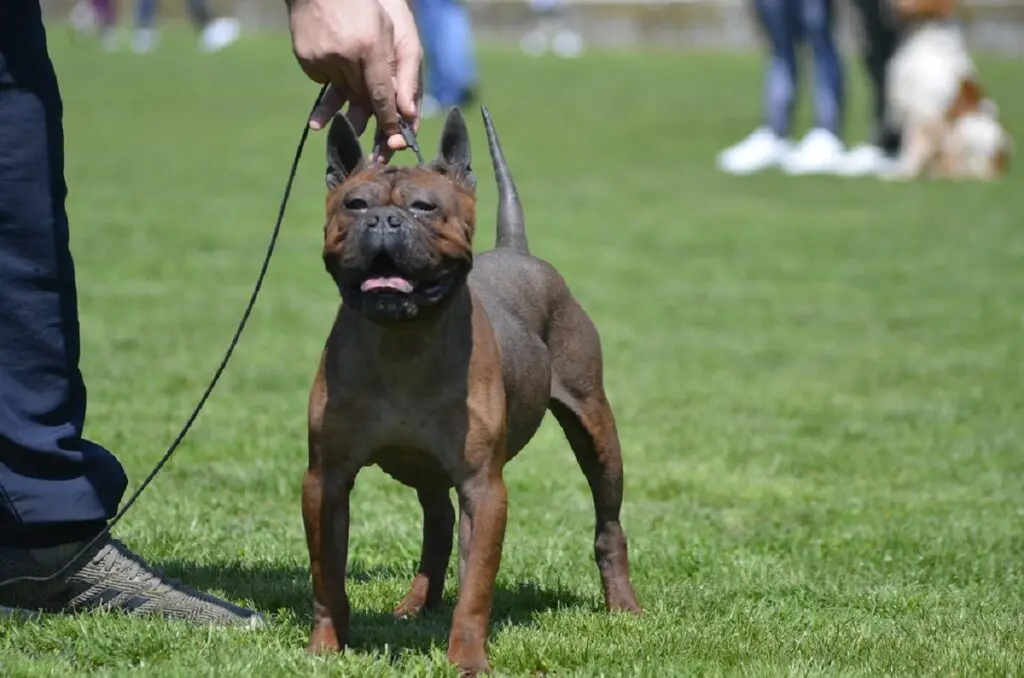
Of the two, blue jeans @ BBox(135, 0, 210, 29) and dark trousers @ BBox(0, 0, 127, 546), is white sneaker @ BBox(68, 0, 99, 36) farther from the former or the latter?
dark trousers @ BBox(0, 0, 127, 546)

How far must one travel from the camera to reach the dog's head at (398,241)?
12.8 ft

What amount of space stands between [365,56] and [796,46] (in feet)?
49.2

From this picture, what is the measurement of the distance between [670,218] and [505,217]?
1071 centimetres

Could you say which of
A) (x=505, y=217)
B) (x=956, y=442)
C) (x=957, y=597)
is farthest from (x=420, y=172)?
(x=956, y=442)

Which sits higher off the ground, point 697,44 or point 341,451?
point 341,451

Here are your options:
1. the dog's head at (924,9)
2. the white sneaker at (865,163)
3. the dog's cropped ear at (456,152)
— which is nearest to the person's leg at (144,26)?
the white sneaker at (865,163)

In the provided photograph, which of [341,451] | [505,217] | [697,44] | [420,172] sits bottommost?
[697,44]

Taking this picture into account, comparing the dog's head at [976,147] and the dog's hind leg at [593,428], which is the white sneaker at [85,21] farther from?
the dog's hind leg at [593,428]

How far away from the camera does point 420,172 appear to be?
4.10 m

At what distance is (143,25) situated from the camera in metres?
35.1

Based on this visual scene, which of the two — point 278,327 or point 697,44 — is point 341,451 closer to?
point 278,327

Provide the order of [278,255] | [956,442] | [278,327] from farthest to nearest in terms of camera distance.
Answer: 1. [278,255]
2. [278,327]
3. [956,442]

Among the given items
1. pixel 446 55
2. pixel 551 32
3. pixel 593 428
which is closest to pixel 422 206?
pixel 593 428

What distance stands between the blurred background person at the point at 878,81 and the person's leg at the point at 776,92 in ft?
2.67
